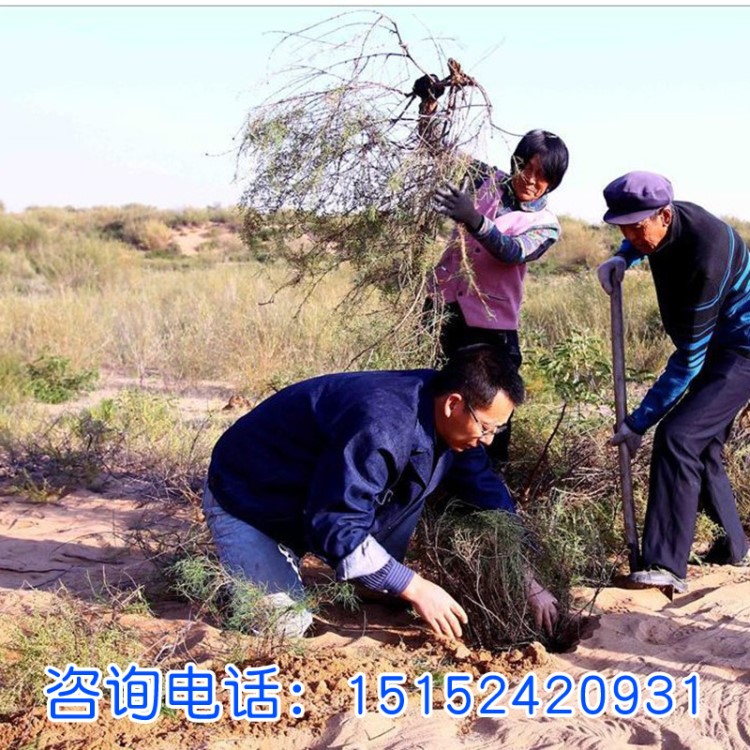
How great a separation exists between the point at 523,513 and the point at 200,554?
1373 mm

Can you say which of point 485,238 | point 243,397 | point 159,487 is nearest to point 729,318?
point 485,238

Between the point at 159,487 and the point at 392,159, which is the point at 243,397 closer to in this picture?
the point at 159,487

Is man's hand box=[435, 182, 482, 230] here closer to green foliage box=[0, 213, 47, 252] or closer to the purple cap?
the purple cap

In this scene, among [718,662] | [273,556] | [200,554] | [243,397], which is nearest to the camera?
[718,662]

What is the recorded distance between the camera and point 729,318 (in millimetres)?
4242

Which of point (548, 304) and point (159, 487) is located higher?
point (548, 304)

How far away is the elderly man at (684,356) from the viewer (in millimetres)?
3986

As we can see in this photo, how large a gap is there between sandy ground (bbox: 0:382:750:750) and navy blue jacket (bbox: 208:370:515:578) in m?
0.41

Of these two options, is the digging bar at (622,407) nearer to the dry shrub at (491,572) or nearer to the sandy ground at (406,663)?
the sandy ground at (406,663)

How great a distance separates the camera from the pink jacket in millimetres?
4434

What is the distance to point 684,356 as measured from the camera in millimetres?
4129

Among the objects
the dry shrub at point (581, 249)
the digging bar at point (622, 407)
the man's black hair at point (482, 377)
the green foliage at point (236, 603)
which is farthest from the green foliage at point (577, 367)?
the dry shrub at point (581, 249)

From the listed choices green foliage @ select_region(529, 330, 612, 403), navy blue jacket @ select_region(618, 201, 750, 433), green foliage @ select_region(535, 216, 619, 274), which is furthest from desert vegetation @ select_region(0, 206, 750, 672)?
green foliage @ select_region(535, 216, 619, 274)

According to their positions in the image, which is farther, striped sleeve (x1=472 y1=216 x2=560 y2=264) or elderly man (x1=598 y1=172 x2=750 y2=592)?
striped sleeve (x1=472 y1=216 x2=560 y2=264)
